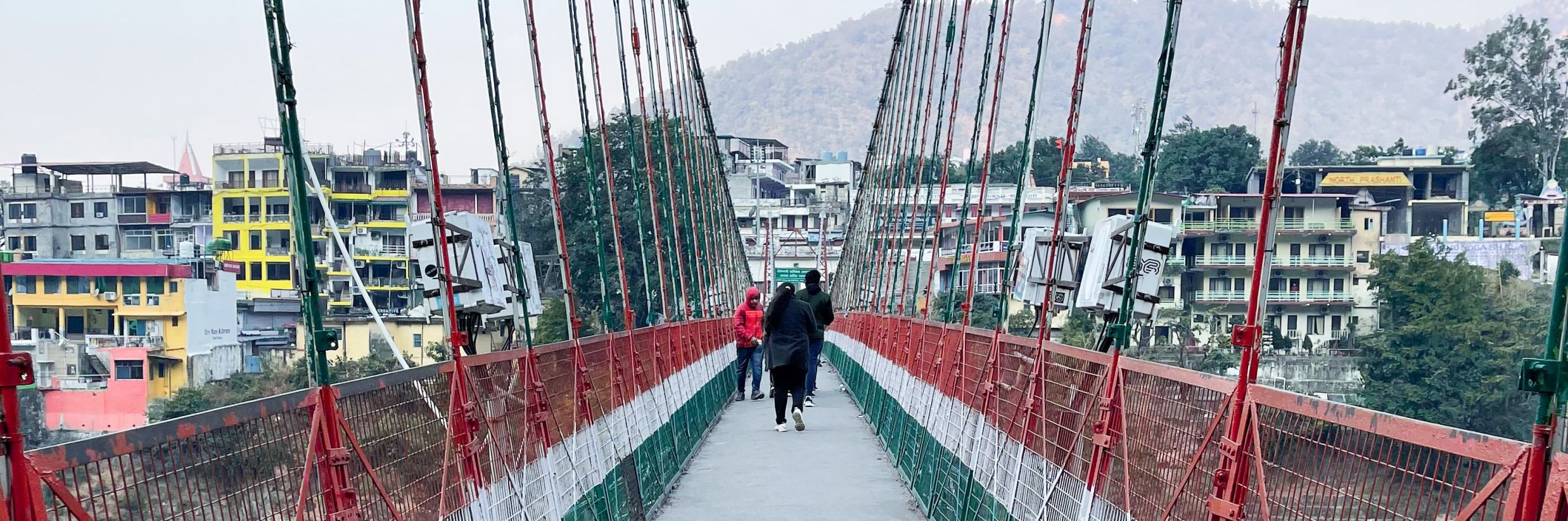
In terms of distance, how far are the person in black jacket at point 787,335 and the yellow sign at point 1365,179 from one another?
57.5 metres

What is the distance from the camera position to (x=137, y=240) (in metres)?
63.8

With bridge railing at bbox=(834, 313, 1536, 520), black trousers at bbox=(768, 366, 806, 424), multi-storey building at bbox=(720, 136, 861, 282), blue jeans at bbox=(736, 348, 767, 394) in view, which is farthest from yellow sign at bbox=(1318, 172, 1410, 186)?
bridge railing at bbox=(834, 313, 1536, 520)

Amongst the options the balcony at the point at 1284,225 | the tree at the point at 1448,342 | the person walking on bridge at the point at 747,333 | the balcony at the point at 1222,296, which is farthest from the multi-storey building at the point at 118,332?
the tree at the point at 1448,342

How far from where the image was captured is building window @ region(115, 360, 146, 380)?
5812cm

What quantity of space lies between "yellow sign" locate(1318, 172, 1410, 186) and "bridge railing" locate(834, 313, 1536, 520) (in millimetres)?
62216

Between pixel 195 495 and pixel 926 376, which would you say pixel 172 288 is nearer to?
pixel 926 376

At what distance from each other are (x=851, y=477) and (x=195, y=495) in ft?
24.1

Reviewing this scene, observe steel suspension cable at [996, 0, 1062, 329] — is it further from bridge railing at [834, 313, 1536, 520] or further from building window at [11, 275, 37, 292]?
building window at [11, 275, 37, 292]

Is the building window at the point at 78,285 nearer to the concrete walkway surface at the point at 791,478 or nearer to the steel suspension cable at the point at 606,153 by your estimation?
the steel suspension cable at the point at 606,153

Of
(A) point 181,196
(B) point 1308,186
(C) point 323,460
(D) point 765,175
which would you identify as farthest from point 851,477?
(D) point 765,175

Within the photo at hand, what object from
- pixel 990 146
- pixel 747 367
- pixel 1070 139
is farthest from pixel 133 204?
pixel 1070 139

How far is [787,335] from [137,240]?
55.7m

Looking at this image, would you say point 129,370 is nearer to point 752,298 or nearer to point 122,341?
point 122,341

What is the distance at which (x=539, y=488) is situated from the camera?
6.65 m
